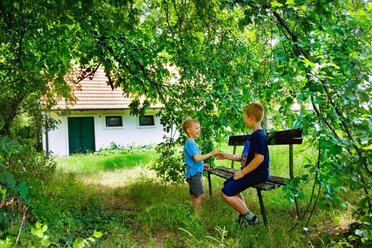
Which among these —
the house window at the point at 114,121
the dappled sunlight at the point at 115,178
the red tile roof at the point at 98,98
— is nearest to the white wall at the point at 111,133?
the house window at the point at 114,121

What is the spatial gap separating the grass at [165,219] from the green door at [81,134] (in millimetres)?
14620

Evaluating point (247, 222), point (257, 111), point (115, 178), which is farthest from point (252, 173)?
point (115, 178)

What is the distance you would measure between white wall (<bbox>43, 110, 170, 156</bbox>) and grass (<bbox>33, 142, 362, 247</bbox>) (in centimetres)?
1422

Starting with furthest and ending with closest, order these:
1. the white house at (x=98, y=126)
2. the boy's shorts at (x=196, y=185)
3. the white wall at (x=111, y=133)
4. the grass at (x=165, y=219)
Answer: the white house at (x=98, y=126) → the white wall at (x=111, y=133) → the boy's shorts at (x=196, y=185) → the grass at (x=165, y=219)

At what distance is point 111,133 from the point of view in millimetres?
22688

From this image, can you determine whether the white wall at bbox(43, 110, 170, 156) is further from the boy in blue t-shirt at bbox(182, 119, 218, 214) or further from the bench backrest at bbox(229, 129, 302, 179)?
the bench backrest at bbox(229, 129, 302, 179)

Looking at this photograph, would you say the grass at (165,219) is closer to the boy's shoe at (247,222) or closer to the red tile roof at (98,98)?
the boy's shoe at (247,222)

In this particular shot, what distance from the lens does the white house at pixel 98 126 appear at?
21.5 m

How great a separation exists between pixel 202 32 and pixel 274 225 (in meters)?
3.95

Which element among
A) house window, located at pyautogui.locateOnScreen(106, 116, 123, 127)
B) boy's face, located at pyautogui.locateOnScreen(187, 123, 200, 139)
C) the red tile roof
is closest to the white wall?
house window, located at pyautogui.locateOnScreen(106, 116, 123, 127)

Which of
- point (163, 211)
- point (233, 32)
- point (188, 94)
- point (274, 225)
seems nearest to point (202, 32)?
point (233, 32)

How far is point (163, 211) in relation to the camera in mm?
5246

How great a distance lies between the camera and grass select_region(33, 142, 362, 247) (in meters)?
3.88

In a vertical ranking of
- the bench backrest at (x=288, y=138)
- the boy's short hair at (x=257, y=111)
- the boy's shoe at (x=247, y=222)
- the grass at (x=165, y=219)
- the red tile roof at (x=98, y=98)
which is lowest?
the grass at (x=165, y=219)
